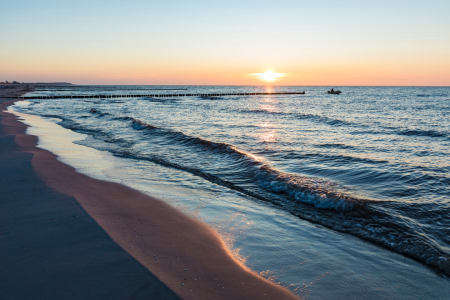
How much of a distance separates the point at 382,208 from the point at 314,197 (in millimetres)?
1646

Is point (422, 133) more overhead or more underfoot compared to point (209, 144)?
more overhead

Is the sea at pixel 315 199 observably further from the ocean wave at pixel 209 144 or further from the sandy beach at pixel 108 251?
the sandy beach at pixel 108 251

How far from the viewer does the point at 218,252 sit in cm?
478

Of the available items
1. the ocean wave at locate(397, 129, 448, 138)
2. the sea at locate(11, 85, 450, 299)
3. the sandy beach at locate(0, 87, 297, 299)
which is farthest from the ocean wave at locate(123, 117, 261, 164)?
the ocean wave at locate(397, 129, 448, 138)

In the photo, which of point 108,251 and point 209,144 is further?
point 209,144

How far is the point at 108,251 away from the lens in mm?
4383

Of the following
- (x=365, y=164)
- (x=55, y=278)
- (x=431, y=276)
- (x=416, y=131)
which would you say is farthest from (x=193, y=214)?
(x=416, y=131)

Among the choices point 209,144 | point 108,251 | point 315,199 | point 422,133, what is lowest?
point 315,199

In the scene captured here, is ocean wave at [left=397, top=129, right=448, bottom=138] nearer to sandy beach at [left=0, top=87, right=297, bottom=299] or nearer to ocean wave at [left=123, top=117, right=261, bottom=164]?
ocean wave at [left=123, top=117, right=261, bottom=164]

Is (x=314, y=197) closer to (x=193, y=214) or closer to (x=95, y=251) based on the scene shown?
(x=193, y=214)

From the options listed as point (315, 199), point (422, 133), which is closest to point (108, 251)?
point (315, 199)

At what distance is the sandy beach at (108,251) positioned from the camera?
3547mm

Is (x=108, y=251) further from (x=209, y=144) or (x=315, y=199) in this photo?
(x=209, y=144)

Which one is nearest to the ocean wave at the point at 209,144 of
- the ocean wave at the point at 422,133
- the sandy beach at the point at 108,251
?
the sandy beach at the point at 108,251
